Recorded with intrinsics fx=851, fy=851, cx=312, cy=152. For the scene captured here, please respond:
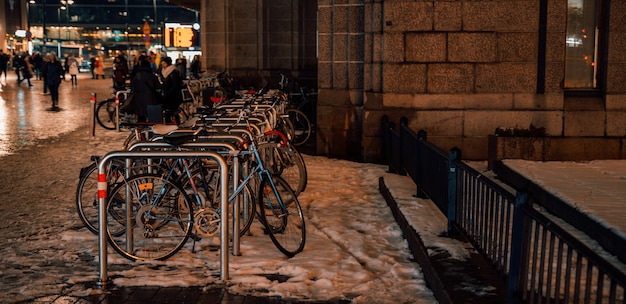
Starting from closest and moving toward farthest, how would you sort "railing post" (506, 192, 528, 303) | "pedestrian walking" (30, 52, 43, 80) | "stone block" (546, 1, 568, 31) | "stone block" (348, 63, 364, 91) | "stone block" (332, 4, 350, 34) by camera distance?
"railing post" (506, 192, 528, 303), "stone block" (546, 1, 568, 31), "stone block" (332, 4, 350, 34), "stone block" (348, 63, 364, 91), "pedestrian walking" (30, 52, 43, 80)

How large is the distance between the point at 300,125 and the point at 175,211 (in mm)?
10132

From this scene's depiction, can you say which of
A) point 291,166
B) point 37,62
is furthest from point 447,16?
point 37,62

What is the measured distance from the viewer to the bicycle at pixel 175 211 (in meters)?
7.32

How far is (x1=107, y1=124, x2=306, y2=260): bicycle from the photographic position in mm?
7316

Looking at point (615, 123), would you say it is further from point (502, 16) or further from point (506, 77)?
point (502, 16)

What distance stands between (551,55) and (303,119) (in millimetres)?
5706

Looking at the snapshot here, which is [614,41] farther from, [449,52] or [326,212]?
[326,212]

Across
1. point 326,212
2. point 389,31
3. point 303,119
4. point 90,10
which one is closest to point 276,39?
point 303,119

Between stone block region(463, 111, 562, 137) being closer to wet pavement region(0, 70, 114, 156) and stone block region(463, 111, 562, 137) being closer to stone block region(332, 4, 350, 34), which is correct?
stone block region(332, 4, 350, 34)

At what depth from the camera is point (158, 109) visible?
444 inches

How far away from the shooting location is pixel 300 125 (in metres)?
17.5

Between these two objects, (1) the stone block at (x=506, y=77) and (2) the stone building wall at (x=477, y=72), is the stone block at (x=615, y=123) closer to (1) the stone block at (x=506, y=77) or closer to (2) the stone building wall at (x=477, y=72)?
(2) the stone building wall at (x=477, y=72)

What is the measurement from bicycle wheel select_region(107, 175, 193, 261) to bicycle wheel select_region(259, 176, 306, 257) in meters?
0.72

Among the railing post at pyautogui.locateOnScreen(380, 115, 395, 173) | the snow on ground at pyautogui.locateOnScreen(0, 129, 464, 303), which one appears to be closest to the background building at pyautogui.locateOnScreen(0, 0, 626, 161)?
the railing post at pyautogui.locateOnScreen(380, 115, 395, 173)
